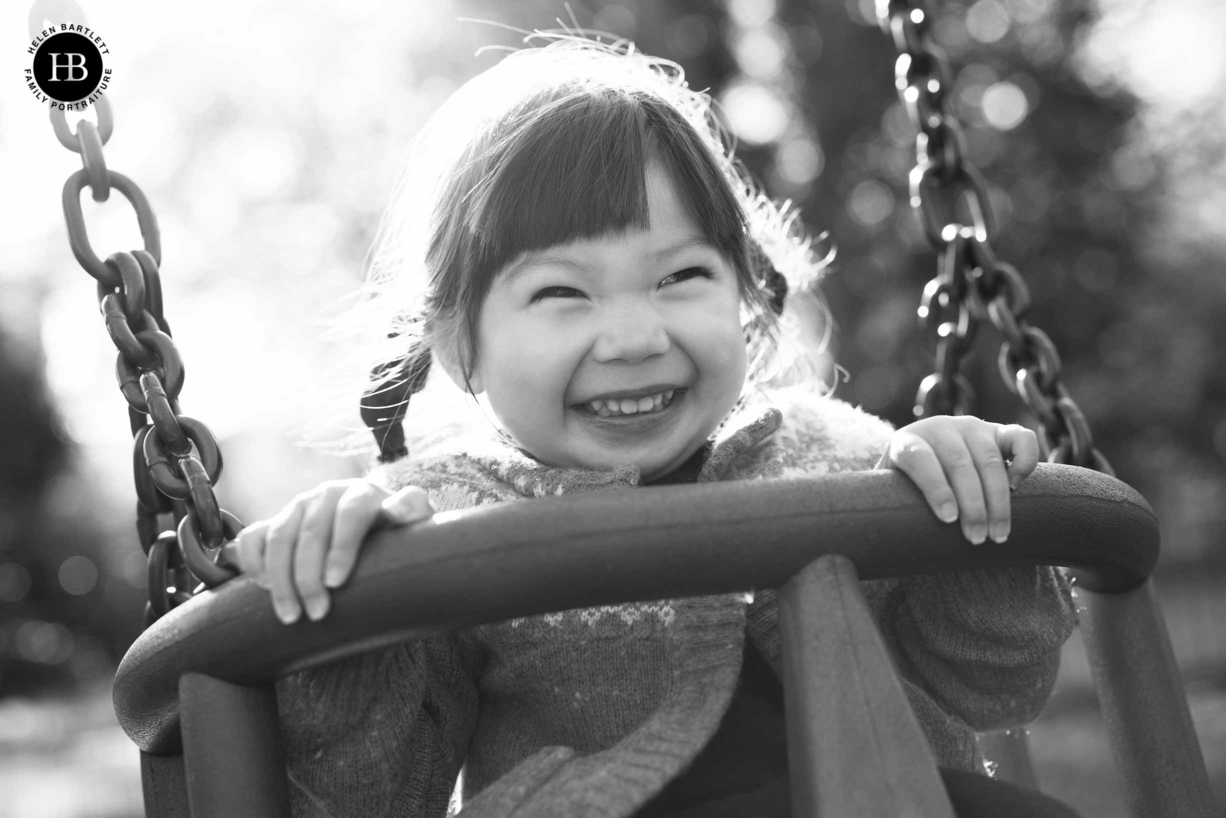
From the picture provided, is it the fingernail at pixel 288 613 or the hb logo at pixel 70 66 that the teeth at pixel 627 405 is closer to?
the fingernail at pixel 288 613

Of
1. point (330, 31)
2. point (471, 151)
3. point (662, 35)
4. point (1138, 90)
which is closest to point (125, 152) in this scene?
point (330, 31)

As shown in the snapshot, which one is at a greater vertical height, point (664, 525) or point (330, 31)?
point (330, 31)

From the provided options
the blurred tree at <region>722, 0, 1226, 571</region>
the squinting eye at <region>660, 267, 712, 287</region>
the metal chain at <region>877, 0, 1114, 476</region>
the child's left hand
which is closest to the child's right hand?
the child's left hand

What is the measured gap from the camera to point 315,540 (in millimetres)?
856

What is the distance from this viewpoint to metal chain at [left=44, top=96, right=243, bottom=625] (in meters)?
1.01

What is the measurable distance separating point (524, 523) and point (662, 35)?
8518 mm

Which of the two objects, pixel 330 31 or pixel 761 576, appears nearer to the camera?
pixel 761 576

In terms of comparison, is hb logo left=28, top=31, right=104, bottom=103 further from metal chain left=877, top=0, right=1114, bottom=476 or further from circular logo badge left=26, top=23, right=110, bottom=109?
metal chain left=877, top=0, right=1114, bottom=476

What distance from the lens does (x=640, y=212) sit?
4.24 ft

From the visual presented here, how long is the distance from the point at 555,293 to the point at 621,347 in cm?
10

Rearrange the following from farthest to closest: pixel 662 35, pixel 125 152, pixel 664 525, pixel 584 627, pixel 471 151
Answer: pixel 125 152 → pixel 662 35 → pixel 471 151 → pixel 584 627 → pixel 664 525

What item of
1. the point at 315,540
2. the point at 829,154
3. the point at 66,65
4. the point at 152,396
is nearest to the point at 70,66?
the point at 66,65

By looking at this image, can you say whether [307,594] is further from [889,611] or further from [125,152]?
[125,152]

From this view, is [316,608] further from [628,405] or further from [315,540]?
[628,405]
